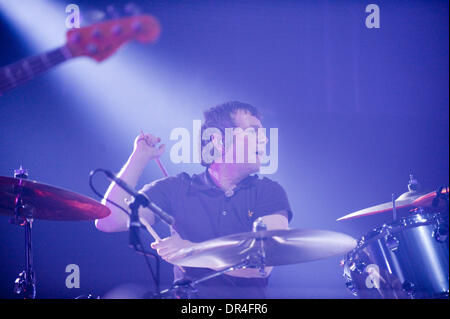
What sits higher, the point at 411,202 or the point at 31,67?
the point at 31,67

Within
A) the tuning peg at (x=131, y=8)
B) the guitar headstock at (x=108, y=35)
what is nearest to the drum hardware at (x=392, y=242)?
the guitar headstock at (x=108, y=35)

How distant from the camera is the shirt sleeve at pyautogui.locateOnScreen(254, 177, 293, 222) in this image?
2.67m

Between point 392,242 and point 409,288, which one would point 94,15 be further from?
point 409,288

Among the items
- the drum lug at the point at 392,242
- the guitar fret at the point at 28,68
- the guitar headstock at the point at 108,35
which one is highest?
the guitar headstock at the point at 108,35

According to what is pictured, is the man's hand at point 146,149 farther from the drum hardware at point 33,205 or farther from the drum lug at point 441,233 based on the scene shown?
the drum lug at point 441,233

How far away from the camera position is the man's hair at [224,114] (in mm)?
2854

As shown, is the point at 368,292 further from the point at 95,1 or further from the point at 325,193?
the point at 95,1

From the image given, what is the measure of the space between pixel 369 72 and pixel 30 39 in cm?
207

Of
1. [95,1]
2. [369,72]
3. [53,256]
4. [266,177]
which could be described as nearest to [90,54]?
[95,1]

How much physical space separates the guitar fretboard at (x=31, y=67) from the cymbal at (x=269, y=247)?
0.89 m

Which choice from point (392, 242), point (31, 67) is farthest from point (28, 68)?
point (392, 242)

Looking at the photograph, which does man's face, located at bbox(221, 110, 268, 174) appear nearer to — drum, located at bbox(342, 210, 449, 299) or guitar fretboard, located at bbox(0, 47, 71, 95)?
drum, located at bbox(342, 210, 449, 299)

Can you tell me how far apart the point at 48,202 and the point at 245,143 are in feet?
3.78

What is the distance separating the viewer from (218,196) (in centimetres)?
271
